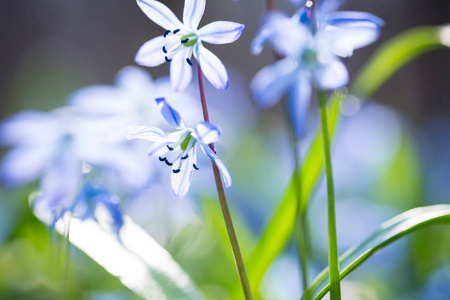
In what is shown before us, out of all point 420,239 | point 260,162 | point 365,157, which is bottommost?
point 420,239

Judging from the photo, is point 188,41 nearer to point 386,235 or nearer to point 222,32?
point 222,32

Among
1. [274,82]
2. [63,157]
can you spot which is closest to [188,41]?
[274,82]

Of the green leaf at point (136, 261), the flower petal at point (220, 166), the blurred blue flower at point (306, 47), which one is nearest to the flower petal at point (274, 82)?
the blurred blue flower at point (306, 47)

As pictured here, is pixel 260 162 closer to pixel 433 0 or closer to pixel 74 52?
pixel 74 52

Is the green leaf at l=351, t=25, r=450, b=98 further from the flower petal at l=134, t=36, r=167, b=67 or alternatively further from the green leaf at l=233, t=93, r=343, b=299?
the flower petal at l=134, t=36, r=167, b=67

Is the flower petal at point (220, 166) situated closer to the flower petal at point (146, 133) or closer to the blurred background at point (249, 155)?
the flower petal at point (146, 133)

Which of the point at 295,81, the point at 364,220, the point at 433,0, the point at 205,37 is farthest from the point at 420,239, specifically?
the point at 433,0
